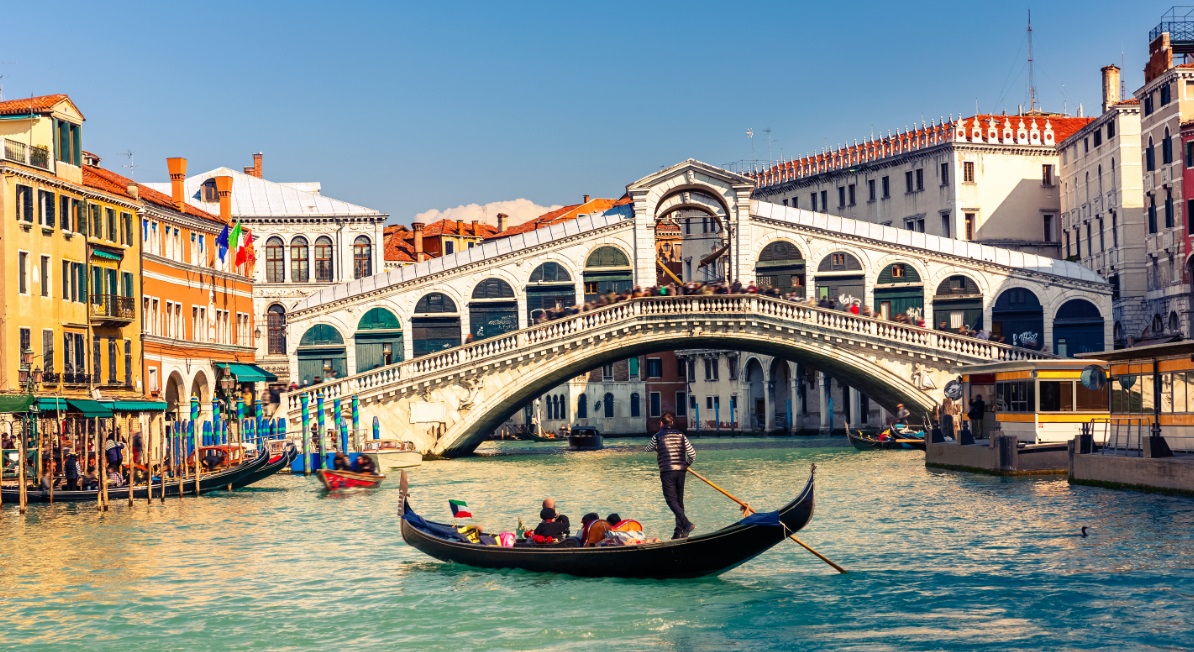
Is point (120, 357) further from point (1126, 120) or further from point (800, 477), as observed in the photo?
point (1126, 120)

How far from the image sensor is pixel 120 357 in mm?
36469

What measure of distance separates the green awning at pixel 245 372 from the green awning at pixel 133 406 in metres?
9.25

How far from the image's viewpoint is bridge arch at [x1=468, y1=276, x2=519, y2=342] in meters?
44.1

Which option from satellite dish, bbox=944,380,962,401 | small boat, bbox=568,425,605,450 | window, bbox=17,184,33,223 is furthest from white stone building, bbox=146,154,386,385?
satellite dish, bbox=944,380,962,401

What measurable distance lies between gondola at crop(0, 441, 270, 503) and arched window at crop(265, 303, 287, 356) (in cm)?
2044

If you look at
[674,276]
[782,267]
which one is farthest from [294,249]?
[782,267]

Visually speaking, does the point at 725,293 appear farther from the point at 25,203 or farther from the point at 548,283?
the point at 25,203

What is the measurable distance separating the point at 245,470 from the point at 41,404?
13.2ft

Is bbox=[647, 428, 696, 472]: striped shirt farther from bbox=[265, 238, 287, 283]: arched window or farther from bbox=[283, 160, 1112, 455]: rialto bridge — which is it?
bbox=[265, 238, 287, 283]: arched window

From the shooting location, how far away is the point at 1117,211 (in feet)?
154

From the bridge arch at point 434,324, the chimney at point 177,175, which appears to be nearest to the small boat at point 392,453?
the bridge arch at point 434,324

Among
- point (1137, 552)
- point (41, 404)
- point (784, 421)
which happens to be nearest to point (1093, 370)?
point (1137, 552)

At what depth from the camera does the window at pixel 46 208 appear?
109ft

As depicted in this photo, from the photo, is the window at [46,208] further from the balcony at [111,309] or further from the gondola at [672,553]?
the gondola at [672,553]
